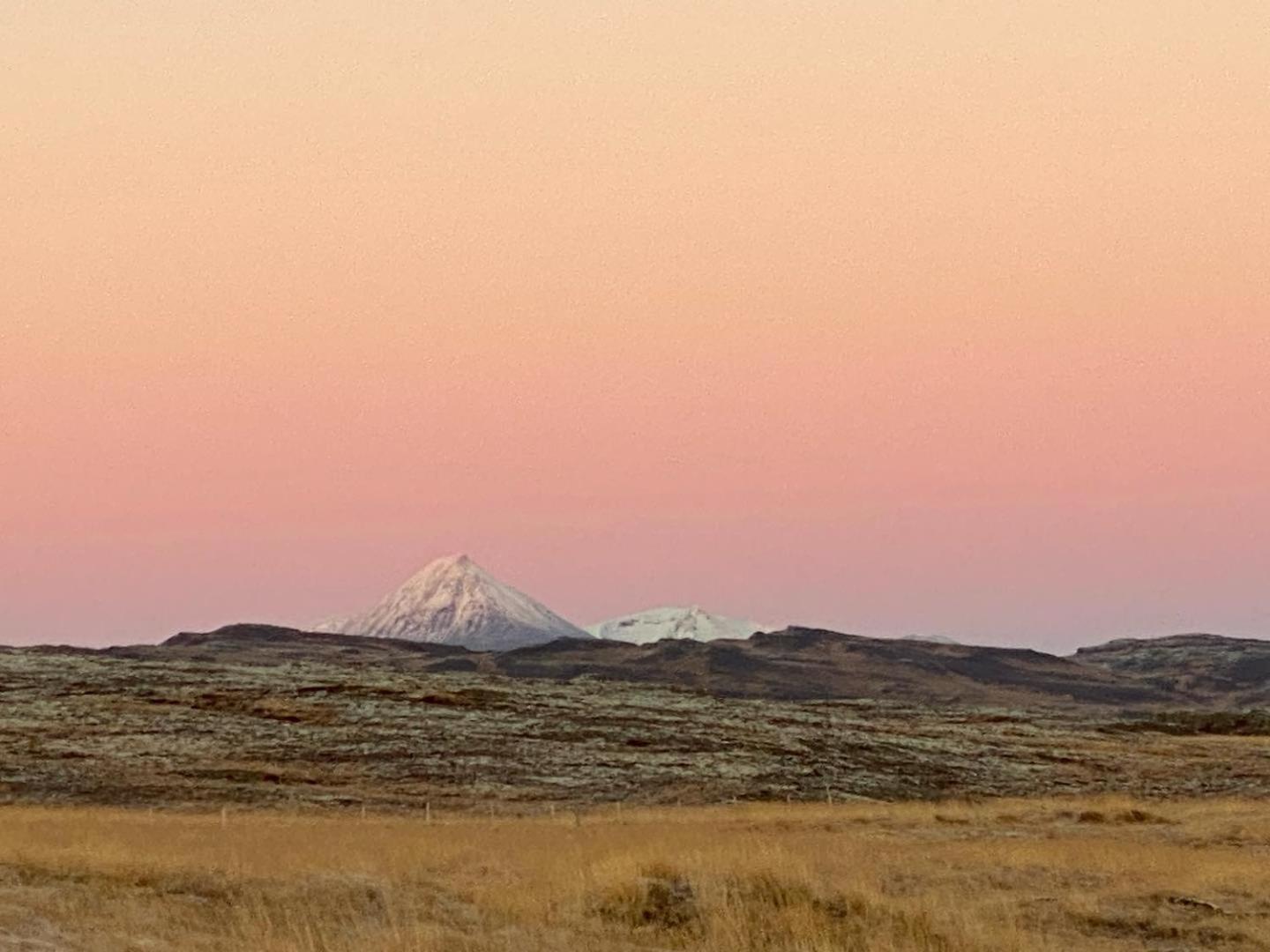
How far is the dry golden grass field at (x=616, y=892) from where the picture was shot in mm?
20812

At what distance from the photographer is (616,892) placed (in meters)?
23.3

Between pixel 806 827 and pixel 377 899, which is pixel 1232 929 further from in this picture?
pixel 806 827

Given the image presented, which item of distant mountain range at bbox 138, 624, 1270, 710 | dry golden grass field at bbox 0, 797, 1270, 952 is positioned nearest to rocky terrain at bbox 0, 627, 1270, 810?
dry golden grass field at bbox 0, 797, 1270, 952

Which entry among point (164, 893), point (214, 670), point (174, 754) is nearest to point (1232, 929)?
point (164, 893)

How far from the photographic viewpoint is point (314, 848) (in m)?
33.8

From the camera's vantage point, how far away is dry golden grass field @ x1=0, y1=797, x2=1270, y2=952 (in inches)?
819

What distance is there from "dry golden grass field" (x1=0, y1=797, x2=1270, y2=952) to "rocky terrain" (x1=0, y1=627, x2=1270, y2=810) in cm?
1920

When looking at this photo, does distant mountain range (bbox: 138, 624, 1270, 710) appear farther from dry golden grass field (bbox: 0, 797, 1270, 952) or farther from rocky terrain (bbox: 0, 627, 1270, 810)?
dry golden grass field (bbox: 0, 797, 1270, 952)

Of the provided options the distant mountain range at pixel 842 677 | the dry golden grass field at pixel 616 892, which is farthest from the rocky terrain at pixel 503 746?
the distant mountain range at pixel 842 677

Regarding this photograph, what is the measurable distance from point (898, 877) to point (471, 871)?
8.18 meters

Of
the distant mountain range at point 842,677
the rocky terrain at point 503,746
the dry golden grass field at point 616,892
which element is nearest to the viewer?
the dry golden grass field at point 616,892

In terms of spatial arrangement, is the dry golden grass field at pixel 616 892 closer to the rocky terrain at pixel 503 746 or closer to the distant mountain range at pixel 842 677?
the rocky terrain at pixel 503 746

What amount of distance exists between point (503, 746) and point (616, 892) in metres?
47.2

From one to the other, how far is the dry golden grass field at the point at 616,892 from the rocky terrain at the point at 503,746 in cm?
1920
